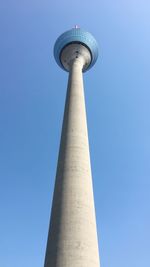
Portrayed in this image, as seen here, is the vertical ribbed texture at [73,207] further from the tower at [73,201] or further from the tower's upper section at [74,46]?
the tower's upper section at [74,46]

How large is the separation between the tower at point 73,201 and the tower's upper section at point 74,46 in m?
10.8

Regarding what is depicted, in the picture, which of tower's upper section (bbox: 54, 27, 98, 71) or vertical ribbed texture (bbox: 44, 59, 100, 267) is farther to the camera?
tower's upper section (bbox: 54, 27, 98, 71)

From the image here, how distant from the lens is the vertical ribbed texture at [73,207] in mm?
22469

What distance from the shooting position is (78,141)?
30.8m

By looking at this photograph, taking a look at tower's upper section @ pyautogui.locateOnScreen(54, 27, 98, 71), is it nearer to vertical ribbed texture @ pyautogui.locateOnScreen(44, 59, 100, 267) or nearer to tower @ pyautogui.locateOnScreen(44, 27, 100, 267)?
tower @ pyautogui.locateOnScreen(44, 27, 100, 267)

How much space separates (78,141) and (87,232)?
10.1 meters

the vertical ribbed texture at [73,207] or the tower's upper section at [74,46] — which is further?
the tower's upper section at [74,46]

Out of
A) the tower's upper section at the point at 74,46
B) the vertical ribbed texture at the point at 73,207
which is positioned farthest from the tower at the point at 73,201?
the tower's upper section at the point at 74,46

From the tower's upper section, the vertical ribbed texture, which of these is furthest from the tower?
the tower's upper section

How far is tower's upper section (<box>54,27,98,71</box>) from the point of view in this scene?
157ft

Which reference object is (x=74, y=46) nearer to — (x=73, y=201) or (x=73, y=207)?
(x=73, y=201)

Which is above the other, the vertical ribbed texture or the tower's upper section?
the tower's upper section

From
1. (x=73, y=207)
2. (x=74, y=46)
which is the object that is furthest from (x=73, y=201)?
(x=74, y=46)

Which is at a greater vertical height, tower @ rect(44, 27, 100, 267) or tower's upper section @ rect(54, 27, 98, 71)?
tower's upper section @ rect(54, 27, 98, 71)
